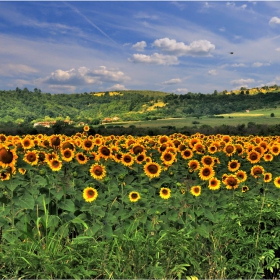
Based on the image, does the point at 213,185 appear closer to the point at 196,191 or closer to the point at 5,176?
the point at 196,191

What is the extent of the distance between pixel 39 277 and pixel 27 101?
105 m

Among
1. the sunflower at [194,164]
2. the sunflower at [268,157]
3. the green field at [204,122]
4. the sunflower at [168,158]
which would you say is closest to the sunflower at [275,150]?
the sunflower at [268,157]

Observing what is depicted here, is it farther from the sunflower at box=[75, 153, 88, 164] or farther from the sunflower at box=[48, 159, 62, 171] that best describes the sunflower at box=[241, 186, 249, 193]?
the sunflower at box=[48, 159, 62, 171]

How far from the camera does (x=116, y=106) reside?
9081 centimetres

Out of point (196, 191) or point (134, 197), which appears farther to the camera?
point (196, 191)

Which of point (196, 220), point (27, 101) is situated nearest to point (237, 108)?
point (196, 220)

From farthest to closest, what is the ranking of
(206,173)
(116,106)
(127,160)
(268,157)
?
1. (116,106)
2. (268,157)
3. (127,160)
4. (206,173)

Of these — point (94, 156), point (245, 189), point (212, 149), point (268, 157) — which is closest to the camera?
point (94, 156)

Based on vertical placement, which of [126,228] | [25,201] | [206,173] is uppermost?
[206,173]

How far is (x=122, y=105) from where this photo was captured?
91.5 m

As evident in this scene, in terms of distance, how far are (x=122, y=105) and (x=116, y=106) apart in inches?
67.8

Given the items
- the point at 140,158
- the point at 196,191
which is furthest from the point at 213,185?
the point at 140,158

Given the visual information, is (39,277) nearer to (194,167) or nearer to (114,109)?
(194,167)

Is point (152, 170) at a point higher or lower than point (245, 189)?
higher
